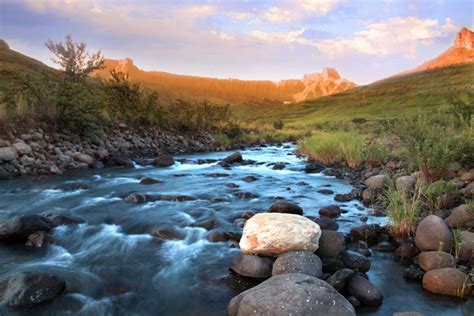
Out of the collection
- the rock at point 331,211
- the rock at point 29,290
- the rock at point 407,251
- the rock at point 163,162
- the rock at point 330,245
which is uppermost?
the rock at point 330,245

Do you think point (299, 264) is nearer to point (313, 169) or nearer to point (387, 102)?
point (313, 169)

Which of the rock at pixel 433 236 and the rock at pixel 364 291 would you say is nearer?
the rock at pixel 364 291

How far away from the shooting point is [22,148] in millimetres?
16141

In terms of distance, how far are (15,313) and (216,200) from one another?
6938mm

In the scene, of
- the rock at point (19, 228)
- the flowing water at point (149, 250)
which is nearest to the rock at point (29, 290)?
the flowing water at point (149, 250)

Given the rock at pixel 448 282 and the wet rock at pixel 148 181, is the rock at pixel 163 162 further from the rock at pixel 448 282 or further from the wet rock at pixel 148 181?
the rock at pixel 448 282

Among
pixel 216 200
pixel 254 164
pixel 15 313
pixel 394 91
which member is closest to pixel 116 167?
pixel 254 164

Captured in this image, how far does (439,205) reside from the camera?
9.14 meters

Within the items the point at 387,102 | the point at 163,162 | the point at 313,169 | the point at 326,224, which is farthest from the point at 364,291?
the point at 387,102

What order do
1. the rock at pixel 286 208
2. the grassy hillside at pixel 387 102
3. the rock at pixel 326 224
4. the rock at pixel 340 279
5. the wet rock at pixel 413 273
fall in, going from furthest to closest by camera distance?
the grassy hillside at pixel 387 102
the rock at pixel 286 208
the rock at pixel 326 224
the wet rock at pixel 413 273
the rock at pixel 340 279

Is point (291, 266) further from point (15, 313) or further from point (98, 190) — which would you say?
point (98, 190)

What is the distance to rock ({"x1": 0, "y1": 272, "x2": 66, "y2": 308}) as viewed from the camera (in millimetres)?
5766

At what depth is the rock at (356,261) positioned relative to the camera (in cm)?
692

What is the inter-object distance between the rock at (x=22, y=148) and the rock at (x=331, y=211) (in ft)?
41.1
